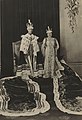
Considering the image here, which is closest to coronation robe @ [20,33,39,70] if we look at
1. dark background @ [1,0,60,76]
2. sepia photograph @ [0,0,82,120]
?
sepia photograph @ [0,0,82,120]

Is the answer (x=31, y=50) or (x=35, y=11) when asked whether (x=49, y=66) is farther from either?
(x=35, y=11)

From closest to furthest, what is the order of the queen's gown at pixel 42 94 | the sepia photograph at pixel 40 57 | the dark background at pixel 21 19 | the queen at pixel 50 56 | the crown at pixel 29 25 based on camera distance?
the queen's gown at pixel 42 94 < the sepia photograph at pixel 40 57 < the queen at pixel 50 56 < the crown at pixel 29 25 < the dark background at pixel 21 19

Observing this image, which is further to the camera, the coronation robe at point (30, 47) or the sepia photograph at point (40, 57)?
the coronation robe at point (30, 47)

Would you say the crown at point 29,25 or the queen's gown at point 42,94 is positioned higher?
the crown at point 29,25

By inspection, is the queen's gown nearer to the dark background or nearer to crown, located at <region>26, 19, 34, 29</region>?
crown, located at <region>26, 19, 34, 29</region>

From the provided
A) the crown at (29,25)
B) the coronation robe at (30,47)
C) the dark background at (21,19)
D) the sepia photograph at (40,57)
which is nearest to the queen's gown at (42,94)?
the sepia photograph at (40,57)

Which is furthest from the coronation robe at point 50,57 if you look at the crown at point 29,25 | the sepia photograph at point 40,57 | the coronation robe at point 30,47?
the crown at point 29,25

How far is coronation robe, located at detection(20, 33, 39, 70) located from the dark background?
0.34 metres

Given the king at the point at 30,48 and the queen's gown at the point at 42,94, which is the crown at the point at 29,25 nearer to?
the king at the point at 30,48

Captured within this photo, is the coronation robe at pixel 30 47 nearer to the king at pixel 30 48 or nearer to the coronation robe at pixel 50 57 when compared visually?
the king at pixel 30 48

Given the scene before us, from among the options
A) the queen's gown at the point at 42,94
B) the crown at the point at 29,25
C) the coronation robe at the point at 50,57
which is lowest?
the queen's gown at the point at 42,94

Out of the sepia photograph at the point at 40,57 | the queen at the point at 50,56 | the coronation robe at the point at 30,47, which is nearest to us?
the sepia photograph at the point at 40,57

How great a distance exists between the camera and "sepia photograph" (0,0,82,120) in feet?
9.03

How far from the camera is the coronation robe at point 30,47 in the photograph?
3695 mm
